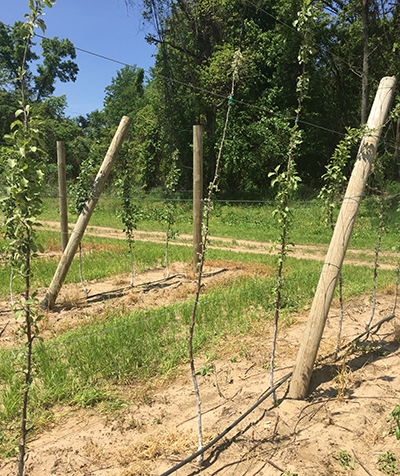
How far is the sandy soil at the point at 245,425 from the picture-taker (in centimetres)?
286

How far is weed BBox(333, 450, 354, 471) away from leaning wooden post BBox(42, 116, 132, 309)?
484cm

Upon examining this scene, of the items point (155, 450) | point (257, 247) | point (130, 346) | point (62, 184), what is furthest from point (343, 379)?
point (257, 247)

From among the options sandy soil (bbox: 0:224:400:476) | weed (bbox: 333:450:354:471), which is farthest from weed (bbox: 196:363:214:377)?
weed (bbox: 333:450:354:471)

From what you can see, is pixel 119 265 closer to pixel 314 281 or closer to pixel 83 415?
pixel 314 281

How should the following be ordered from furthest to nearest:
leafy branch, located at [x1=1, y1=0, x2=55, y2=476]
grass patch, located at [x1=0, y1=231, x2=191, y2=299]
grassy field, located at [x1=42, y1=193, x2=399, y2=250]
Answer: grassy field, located at [x1=42, y1=193, x2=399, y2=250] → grass patch, located at [x1=0, y1=231, x2=191, y2=299] → leafy branch, located at [x1=1, y1=0, x2=55, y2=476]

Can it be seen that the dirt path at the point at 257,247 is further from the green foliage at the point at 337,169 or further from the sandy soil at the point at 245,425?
the sandy soil at the point at 245,425

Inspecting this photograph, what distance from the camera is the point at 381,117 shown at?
153 inches

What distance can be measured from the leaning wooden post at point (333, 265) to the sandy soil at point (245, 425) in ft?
0.94

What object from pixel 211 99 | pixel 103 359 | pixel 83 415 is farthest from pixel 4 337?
pixel 211 99

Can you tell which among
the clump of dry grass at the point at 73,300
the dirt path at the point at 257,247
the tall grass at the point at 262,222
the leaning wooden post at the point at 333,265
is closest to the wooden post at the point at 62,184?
the clump of dry grass at the point at 73,300

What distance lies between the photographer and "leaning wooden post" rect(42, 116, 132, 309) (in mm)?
6285

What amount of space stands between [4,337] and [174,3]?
19048mm

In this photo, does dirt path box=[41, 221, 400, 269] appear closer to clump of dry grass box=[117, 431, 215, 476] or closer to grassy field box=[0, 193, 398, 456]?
grassy field box=[0, 193, 398, 456]

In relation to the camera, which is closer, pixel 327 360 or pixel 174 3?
pixel 327 360
